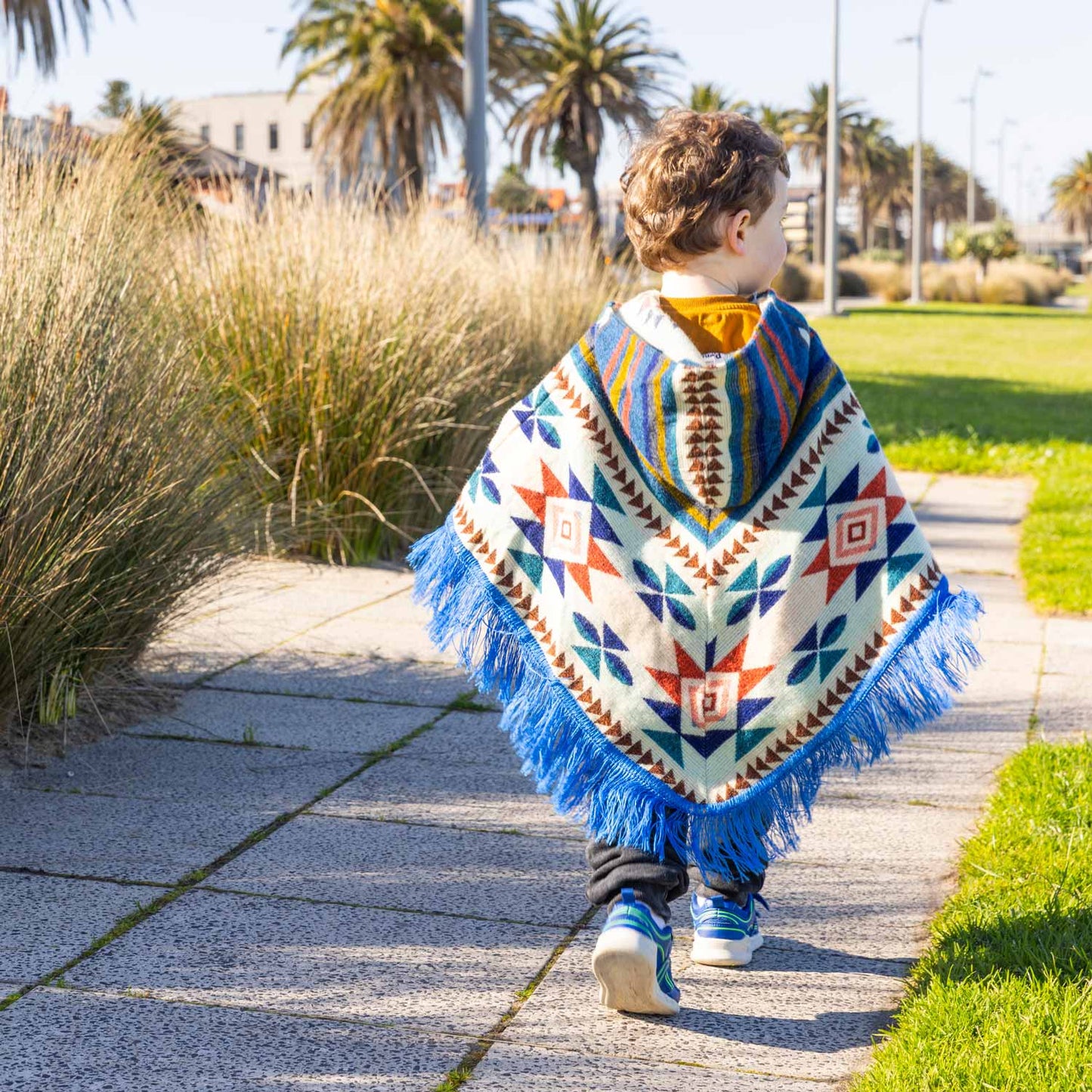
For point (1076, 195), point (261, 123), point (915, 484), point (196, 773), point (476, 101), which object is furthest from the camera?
point (1076, 195)

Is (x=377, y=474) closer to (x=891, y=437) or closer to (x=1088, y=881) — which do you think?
(x=1088, y=881)

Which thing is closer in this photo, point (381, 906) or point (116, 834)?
point (381, 906)

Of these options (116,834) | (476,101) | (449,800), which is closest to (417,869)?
(449,800)

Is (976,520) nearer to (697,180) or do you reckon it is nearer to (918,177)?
(697,180)

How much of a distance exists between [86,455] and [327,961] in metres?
1.81

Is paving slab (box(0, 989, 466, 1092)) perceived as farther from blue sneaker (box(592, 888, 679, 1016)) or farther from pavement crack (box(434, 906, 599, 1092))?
blue sneaker (box(592, 888, 679, 1016))

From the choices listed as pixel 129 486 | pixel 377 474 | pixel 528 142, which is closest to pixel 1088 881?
pixel 129 486

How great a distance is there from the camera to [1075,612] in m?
6.53

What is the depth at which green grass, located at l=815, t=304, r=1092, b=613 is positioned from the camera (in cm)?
790

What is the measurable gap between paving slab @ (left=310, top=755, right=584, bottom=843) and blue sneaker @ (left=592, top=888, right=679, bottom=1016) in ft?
3.23

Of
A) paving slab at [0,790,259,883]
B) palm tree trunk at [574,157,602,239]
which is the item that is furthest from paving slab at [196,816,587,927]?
palm tree trunk at [574,157,602,239]

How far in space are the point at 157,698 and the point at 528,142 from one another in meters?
42.1

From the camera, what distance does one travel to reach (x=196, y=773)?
13.7ft

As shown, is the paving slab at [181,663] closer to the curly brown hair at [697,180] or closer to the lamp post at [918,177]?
the curly brown hair at [697,180]
